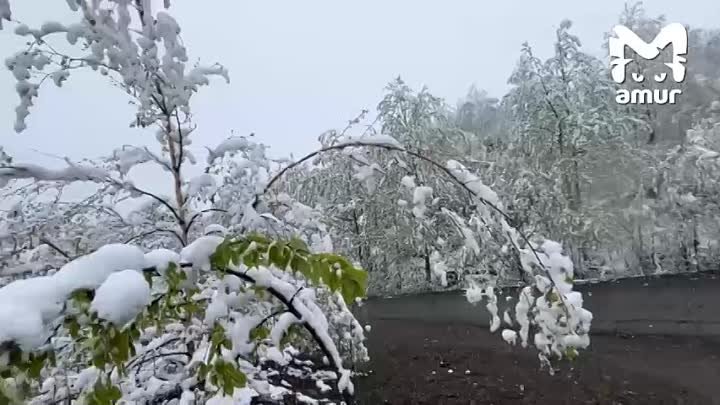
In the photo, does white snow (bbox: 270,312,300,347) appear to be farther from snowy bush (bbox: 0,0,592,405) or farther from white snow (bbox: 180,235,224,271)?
white snow (bbox: 180,235,224,271)

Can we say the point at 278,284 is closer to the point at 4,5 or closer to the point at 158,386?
the point at 4,5

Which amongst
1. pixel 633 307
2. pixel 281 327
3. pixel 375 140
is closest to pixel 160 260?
pixel 281 327

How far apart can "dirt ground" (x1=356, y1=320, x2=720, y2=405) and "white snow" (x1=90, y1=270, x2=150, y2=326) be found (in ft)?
19.0

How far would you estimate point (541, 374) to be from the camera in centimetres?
712

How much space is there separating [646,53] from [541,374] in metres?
10.8

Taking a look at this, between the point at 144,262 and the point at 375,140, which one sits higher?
the point at 375,140

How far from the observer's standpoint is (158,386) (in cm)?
233

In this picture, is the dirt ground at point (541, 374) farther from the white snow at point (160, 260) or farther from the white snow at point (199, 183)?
the white snow at point (160, 260)

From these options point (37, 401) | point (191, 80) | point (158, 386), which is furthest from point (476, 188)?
point (37, 401)

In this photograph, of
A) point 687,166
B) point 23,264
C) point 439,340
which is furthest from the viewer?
point 687,166

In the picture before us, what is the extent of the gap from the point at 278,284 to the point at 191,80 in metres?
1.06

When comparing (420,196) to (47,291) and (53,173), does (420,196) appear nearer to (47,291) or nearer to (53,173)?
(47,291)

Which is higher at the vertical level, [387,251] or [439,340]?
[387,251]

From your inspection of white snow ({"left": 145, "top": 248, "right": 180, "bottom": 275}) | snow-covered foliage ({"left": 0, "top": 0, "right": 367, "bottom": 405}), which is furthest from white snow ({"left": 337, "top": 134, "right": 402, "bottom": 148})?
white snow ({"left": 145, "top": 248, "right": 180, "bottom": 275})
